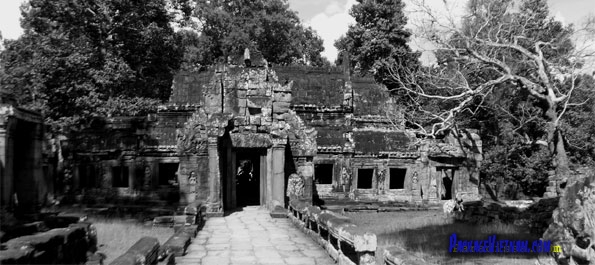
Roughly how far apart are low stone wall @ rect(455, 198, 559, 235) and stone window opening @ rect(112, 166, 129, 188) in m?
14.1

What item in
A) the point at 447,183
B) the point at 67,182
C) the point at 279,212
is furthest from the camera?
the point at 447,183

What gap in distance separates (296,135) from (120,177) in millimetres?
10283

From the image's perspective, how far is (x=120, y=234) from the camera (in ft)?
46.5

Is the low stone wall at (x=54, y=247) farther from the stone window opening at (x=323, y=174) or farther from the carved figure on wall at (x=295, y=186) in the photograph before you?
the stone window opening at (x=323, y=174)

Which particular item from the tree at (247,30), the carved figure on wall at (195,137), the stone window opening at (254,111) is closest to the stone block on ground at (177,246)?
the carved figure on wall at (195,137)

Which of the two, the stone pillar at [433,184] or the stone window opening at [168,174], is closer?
the stone pillar at [433,184]

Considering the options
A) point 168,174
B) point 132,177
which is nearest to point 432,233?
point 132,177

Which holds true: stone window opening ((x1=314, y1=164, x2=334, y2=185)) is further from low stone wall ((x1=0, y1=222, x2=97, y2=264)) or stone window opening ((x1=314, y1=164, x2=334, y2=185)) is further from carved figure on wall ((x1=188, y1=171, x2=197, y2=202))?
low stone wall ((x1=0, y1=222, x2=97, y2=264))

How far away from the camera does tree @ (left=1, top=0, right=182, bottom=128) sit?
2030cm

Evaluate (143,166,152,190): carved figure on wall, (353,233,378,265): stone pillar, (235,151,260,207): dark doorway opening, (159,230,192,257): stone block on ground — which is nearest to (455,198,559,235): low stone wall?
(235,151,260,207): dark doorway opening

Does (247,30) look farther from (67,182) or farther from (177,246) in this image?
(177,246)

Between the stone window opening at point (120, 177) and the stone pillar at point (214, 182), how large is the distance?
8.49 m

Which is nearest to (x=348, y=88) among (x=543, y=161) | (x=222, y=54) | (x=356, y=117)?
(x=356, y=117)

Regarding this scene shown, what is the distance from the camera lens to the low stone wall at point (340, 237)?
7539 millimetres
